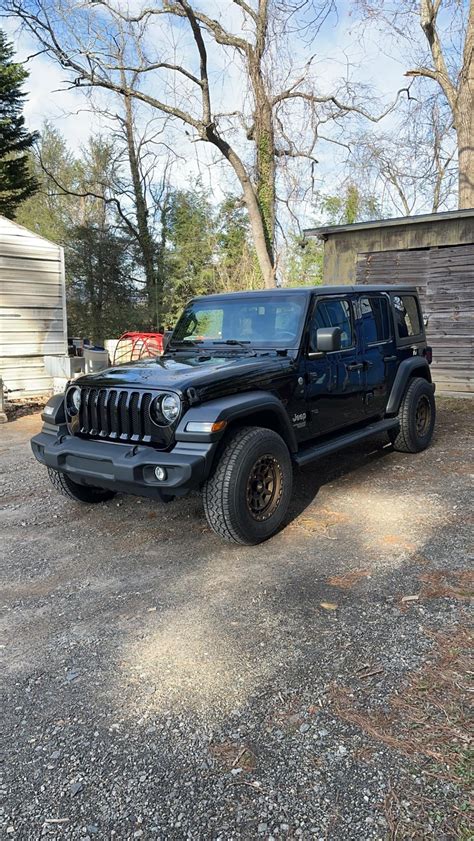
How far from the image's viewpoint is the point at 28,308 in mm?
10461

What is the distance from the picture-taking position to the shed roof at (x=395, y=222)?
9539 mm

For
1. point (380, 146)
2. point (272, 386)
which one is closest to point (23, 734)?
point (272, 386)

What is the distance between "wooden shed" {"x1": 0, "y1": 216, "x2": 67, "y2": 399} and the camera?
1010cm

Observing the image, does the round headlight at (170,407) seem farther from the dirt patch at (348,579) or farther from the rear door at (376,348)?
the rear door at (376,348)

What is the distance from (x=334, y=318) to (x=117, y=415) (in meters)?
2.20

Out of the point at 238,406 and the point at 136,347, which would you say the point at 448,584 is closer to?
the point at 238,406

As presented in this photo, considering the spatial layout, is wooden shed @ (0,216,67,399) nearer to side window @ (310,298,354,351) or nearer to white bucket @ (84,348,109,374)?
white bucket @ (84,348,109,374)

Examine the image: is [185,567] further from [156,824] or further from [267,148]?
[267,148]

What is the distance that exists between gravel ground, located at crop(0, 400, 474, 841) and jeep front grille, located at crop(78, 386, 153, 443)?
824 millimetres

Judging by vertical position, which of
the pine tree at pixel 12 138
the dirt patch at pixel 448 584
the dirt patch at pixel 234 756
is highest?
the pine tree at pixel 12 138

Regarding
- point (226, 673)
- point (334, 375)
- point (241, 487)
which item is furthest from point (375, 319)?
point (226, 673)

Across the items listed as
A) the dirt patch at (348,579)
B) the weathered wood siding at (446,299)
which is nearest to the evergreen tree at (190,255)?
the weathered wood siding at (446,299)

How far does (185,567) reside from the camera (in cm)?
354

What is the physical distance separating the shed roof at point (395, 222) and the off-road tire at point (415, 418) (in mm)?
4805
